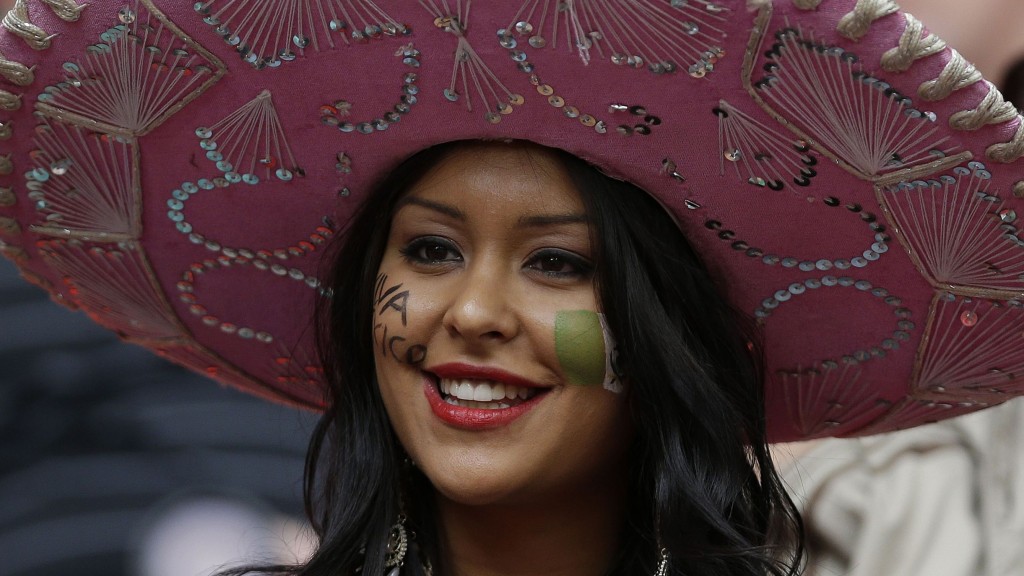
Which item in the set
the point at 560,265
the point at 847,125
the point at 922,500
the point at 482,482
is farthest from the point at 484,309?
the point at 922,500

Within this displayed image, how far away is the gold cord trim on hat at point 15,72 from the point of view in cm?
236

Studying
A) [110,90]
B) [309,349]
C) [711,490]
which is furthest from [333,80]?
[711,490]

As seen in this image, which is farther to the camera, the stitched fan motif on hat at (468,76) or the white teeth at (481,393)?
the white teeth at (481,393)

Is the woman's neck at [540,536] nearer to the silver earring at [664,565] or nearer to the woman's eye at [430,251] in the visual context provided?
the silver earring at [664,565]

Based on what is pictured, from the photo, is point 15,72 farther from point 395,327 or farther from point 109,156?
point 395,327

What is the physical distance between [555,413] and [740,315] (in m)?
0.42

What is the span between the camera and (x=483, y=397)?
245 centimetres

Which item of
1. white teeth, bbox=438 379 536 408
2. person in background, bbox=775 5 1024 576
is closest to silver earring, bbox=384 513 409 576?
Answer: white teeth, bbox=438 379 536 408

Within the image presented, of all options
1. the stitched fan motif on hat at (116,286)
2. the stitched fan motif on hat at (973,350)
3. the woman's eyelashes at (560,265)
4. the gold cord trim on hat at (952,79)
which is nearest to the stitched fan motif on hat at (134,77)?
the stitched fan motif on hat at (116,286)

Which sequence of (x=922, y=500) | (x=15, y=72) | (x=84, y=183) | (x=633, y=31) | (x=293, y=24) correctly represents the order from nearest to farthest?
(x=633, y=31)
(x=293, y=24)
(x=15, y=72)
(x=84, y=183)
(x=922, y=500)

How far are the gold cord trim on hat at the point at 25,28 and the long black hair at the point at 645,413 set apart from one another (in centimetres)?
62

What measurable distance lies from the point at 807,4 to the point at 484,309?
0.72 meters

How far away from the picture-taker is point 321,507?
2.97 m

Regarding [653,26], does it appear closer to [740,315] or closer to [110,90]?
[740,315]
